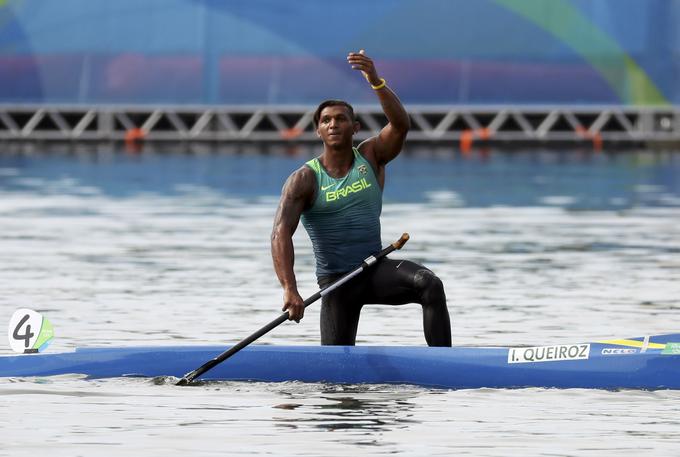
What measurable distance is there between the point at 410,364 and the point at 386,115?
68.0 inches

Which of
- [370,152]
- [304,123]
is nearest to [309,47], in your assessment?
[304,123]

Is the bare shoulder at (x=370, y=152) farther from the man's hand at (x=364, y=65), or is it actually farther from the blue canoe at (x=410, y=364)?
the blue canoe at (x=410, y=364)

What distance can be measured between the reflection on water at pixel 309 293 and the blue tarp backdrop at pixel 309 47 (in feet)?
44.9

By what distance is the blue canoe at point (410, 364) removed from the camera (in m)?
12.8

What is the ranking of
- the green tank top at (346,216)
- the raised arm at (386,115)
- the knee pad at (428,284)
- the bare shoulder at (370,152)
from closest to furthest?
the raised arm at (386,115) → the knee pad at (428,284) → the green tank top at (346,216) → the bare shoulder at (370,152)

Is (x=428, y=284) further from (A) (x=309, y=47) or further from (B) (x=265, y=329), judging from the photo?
(A) (x=309, y=47)

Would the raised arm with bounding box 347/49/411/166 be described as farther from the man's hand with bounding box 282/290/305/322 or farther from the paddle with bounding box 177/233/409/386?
the man's hand with bounding box 282/290/305/322

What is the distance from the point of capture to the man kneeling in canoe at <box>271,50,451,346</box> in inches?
525

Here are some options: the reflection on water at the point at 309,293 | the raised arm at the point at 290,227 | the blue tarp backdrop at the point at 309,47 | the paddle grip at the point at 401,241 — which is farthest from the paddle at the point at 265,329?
the blue tarp backdrop at the point at 309,47

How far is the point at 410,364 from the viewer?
1314 cm

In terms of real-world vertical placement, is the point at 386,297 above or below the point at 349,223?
below

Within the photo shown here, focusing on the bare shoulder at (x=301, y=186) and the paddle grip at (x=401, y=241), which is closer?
the paddle grip at (x=401, y=241)

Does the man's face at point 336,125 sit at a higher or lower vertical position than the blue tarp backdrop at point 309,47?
lower

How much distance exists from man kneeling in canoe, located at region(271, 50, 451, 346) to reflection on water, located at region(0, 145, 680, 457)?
0.71 metres
